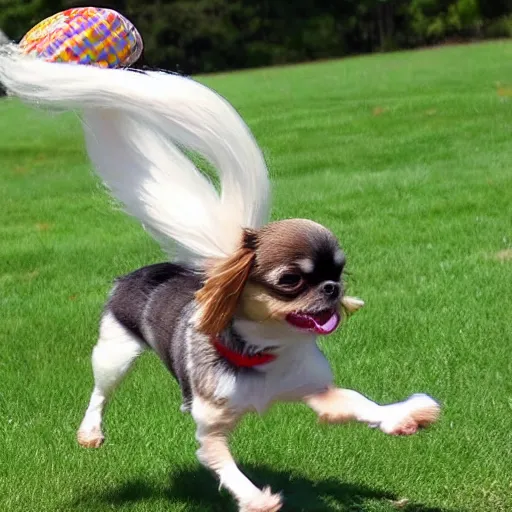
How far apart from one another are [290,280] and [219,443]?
70 cm

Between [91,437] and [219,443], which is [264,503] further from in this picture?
[91,437]

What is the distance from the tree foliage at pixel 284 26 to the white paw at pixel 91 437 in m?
53.2

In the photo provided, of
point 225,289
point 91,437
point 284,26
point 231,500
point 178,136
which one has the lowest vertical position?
point 284,26

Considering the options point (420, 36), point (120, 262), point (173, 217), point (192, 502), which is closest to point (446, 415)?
point (192, 502)

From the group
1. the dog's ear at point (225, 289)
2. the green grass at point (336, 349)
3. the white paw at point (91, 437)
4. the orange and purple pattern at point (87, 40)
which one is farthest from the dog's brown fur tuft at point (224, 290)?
the white paw at point (91, 437)

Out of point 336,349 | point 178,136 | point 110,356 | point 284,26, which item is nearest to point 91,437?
point 110,356

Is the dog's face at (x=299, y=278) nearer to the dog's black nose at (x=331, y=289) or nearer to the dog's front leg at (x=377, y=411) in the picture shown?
the dog's black nose at (x=331, y=289)

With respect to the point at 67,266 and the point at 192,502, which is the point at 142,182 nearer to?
the point at 192,502

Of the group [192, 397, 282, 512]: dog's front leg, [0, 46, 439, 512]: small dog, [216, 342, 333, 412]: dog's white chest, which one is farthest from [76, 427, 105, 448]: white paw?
[216, 342, 333, 412]: dog's white chest

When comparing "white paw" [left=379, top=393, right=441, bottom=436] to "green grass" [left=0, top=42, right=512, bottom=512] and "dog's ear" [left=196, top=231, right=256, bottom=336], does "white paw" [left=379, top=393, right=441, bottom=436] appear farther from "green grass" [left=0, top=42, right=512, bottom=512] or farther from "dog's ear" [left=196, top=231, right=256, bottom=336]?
"green grass" [left=0, top=42, right=512, bottom=512]

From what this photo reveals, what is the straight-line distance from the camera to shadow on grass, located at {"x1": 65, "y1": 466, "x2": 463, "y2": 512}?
13.4ft

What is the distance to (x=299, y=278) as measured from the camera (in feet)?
9.77

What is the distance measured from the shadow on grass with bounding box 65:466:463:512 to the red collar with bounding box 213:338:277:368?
1.13 metres

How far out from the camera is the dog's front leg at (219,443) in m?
3.16
